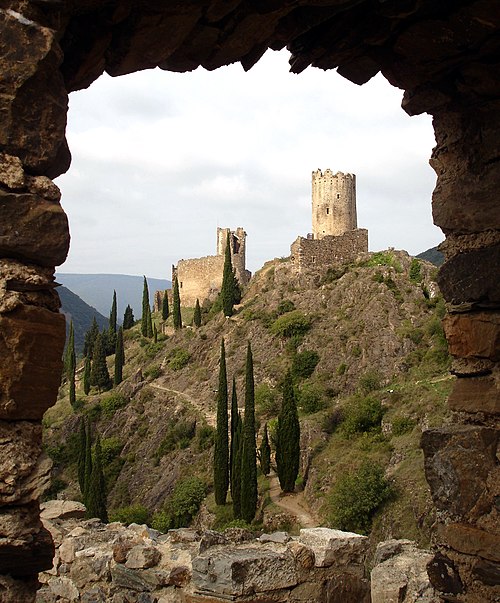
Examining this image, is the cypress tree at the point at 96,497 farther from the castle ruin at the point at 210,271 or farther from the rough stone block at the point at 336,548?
the castle ruin at the point at 210,271

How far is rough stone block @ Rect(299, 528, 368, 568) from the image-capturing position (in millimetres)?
5703

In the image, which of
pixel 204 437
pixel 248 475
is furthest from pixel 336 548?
pixel 204 437

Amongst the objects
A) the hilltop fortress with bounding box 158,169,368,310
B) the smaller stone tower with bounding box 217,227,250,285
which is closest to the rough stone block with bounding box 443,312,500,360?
the hilltop fortress with bounding box 158,169,368,310

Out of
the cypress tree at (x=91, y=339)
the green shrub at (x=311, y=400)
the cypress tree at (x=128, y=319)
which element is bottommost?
the green shrub at (x=311, y=400)

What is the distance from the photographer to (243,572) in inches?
209

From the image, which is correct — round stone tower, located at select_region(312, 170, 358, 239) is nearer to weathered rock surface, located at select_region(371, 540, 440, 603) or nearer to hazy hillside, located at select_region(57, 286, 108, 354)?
weathered rock surface, located at select_region(371, 540, 440, 603)

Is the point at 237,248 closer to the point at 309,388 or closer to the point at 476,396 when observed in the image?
the point at 309,388

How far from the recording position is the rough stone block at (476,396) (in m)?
3.77

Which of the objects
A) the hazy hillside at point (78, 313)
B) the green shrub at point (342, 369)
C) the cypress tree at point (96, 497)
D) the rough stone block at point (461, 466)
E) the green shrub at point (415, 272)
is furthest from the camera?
the hazy hillside at point (78, 313)

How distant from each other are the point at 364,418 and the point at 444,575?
2408cm

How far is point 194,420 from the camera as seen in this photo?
120 feet

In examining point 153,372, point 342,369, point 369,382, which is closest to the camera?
point 369,382

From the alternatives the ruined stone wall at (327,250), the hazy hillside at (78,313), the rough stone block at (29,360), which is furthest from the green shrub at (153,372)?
the hazy hillside at (78,313)

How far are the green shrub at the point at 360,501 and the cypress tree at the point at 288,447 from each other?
165 inches
